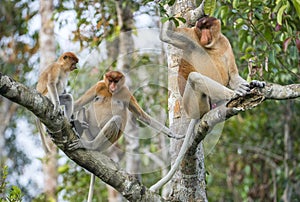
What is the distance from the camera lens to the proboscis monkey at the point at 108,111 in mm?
3828

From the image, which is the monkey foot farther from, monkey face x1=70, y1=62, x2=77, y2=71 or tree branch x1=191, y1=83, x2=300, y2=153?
monkey face x1=70, y1=62, x2=77, y2=71

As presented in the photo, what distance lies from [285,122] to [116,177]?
17.9ft

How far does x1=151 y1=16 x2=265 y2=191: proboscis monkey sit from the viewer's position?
137 inches

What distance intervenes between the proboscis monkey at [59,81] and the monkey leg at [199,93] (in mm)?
897

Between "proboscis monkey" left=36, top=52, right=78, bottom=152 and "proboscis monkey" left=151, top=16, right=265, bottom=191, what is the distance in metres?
0.91

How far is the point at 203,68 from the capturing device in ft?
12.0

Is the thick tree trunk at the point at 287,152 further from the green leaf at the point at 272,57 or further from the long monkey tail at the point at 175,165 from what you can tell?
the long monkey tail at the point at 175,165

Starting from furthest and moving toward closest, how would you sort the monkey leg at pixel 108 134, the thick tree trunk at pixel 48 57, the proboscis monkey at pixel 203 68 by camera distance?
the thick tree trunk at pixel 48 57 < the monkey leg at pixel 108 134 < the proboscis monkey at pixel 203 68

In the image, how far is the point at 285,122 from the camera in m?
7.86

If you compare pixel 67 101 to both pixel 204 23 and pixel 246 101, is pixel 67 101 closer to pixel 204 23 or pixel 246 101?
pixel 204 23

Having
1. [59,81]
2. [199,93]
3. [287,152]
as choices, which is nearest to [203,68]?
[199,93]

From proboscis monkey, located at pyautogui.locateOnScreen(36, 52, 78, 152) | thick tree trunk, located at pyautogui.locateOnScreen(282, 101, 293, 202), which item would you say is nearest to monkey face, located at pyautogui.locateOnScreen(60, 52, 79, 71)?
proboscis monkey, located at pyautogui.locateOnScreen(36, 52, 78, 152)

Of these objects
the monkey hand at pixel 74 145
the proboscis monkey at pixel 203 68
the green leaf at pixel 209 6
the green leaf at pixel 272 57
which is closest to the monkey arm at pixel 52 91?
the proboscis monkey at pixel 203 68

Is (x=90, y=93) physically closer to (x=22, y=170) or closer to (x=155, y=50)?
(x=155, y=50)
